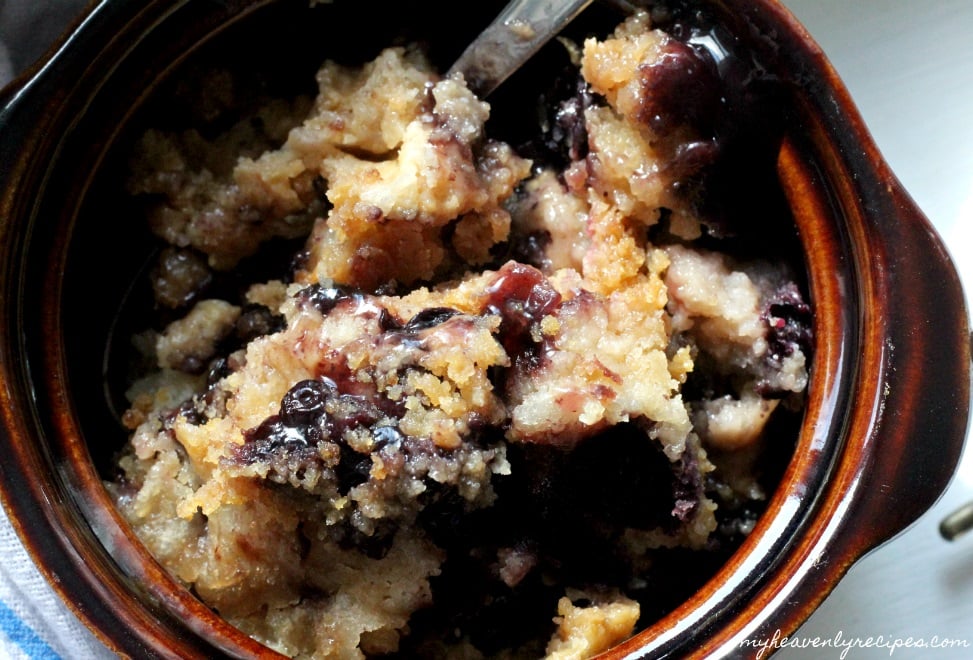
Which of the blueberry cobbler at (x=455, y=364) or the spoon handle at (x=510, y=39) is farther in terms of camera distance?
the spoon handle at (x=510, y=39)

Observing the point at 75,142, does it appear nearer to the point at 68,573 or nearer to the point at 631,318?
the point at 68,573

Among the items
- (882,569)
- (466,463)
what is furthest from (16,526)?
(882,569)

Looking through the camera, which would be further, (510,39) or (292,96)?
(292,96)

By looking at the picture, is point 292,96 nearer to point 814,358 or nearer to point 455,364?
point 455,364

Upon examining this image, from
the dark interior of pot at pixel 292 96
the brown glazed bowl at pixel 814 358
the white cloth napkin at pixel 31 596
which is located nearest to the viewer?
the brown glazed bowl at pixel 814 358

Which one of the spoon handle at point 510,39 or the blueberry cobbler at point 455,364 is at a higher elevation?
the spoon handle at point 510,39

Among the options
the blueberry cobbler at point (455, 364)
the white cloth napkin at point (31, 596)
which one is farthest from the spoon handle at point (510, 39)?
the white cloth napkin at point (31, 596)

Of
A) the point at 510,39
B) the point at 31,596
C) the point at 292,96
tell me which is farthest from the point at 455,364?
the point at 31,596

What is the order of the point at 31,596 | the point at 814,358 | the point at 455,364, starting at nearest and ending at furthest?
the point at 455,364 < the point at 814,358 < the point at 31,596

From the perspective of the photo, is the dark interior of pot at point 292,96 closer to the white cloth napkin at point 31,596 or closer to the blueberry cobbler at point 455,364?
the blueberry cobbler at point 455,364
